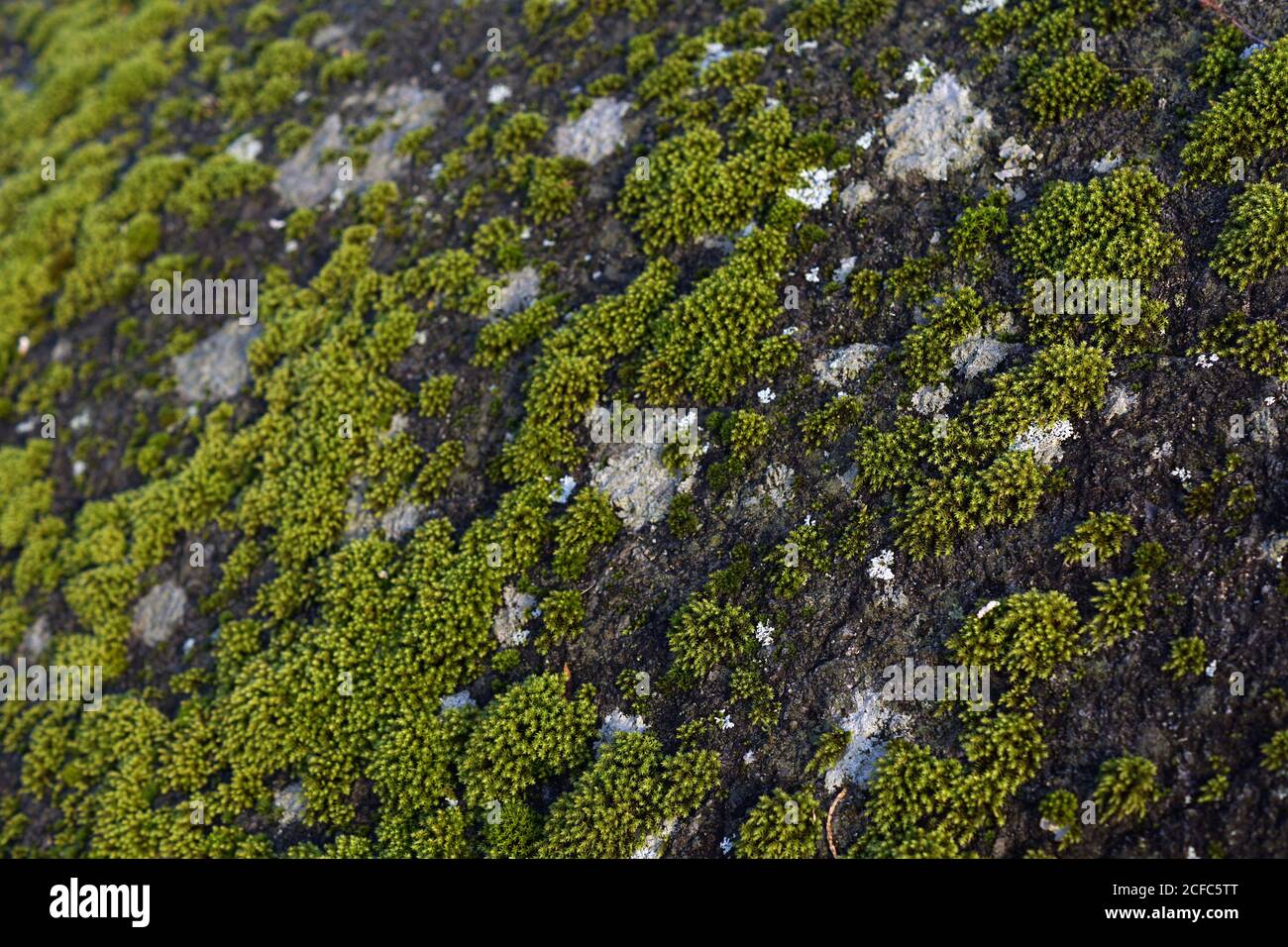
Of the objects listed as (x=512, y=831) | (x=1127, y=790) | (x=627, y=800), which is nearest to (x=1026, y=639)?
(x=1127, y=790)

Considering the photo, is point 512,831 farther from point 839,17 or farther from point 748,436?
point 839,17

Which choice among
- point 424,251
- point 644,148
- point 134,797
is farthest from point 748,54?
point 134,797

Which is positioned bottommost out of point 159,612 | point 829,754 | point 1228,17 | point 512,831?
point 159,612

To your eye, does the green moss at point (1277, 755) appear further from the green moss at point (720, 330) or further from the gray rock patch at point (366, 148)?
the gray rock patch at point (366, 148)

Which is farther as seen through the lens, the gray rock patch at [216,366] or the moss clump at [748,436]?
the gray rock patch at [216,366]

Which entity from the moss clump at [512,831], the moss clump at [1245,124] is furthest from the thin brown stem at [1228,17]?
the moss clump at [512,831]

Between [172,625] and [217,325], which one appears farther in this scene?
[217,325]

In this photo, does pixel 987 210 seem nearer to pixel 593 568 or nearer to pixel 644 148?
pixel 644 148
